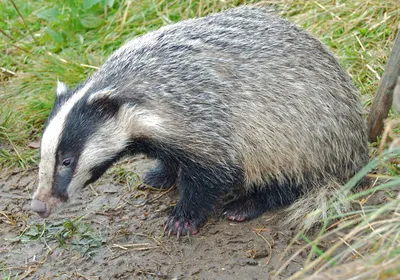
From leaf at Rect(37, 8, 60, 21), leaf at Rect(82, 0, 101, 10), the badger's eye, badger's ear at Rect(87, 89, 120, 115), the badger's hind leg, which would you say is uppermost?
badger's ear at Rect(87, 89, 120, 115)

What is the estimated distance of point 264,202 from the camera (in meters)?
4.97

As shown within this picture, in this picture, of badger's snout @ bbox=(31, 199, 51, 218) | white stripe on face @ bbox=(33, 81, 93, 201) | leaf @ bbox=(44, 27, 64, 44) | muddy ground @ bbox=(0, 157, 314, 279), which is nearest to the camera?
white stripe on face @ bbox=(33, 81, 93, 201)

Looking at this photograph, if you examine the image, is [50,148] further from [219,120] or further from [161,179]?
[161,179]

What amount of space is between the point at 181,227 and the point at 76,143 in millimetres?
1076

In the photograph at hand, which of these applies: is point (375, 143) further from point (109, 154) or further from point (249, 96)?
point (109, 154)

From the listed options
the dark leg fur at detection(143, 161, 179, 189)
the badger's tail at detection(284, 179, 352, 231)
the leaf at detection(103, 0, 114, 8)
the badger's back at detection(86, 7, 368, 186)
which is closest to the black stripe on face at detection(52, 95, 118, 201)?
the badger's back at detection(86, 7, 368, 186)

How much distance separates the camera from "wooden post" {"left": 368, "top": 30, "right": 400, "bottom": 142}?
502 cm

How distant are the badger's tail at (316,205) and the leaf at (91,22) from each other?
352cm

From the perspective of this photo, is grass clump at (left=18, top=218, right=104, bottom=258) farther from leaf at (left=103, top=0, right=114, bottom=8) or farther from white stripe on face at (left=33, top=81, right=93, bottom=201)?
leaf at (left=103, top=0, right=114, bottom=8)

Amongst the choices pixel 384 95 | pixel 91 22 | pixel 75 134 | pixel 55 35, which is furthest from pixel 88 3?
pixel 384 95

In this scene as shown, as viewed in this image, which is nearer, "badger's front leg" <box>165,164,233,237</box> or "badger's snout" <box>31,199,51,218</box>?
"badger's snout" <box>31,199,51,218</box>

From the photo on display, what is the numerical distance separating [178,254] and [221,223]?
0.49m

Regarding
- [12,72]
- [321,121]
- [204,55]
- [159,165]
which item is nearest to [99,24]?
[12,72]

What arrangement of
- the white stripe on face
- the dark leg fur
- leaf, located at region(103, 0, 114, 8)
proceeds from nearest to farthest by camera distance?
the white stripe on face < the dark leg fur < leaf, located at region(103, 0, 114, 8)
